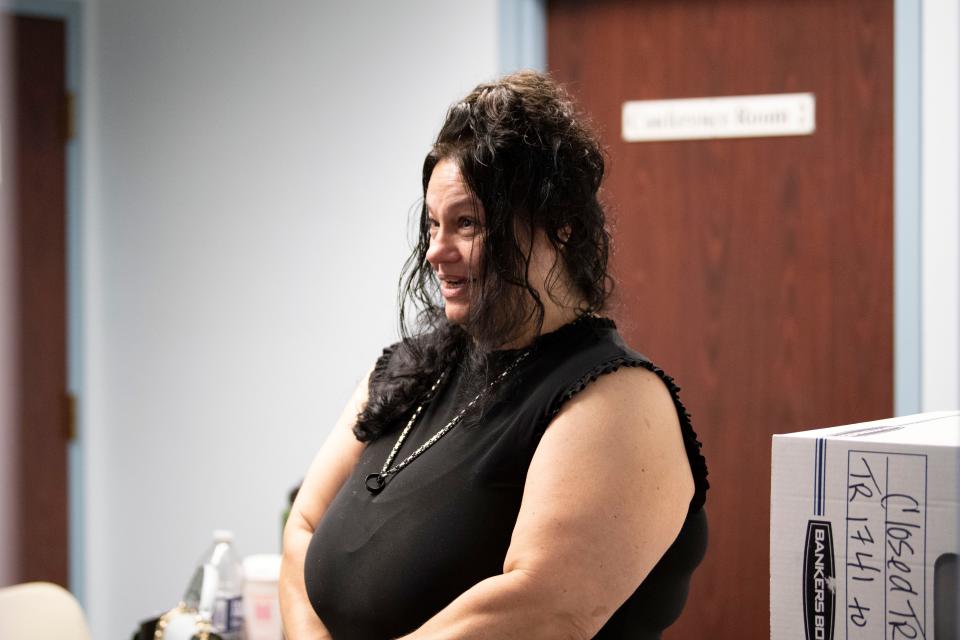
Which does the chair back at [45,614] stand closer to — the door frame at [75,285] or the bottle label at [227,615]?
the bottle label at [227,615]

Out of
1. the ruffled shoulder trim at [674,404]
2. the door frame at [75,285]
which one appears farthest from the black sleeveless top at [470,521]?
the door frame at [75,285]

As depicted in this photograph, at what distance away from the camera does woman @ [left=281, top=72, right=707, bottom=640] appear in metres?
1.05

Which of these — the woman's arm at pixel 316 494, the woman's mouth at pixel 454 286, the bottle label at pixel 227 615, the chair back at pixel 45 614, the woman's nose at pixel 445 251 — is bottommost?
the bottle label at pixel 227 615

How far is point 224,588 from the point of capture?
1.90 meters

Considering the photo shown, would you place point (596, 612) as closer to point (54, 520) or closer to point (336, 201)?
point (336, 201)

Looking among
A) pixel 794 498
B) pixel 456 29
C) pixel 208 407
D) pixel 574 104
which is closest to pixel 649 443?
pixel 794 498

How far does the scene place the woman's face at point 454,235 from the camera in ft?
3.93

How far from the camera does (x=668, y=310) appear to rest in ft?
7.70

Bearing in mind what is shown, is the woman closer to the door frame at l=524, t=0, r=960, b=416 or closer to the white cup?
the white cup

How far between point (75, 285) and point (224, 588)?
1289 millimetres

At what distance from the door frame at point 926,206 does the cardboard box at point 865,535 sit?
118cm

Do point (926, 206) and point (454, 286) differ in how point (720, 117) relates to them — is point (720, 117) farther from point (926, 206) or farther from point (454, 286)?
point (454, 286)

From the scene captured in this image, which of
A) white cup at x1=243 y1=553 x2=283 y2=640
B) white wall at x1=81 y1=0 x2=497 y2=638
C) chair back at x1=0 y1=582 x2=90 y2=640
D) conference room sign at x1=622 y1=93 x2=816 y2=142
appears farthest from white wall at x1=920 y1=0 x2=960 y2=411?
chair back at x1=0 y1=582 x2=90 y2=640

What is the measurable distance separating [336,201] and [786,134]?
116cm
